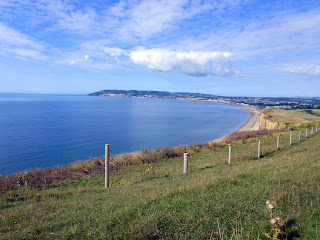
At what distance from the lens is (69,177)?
46.5 feet

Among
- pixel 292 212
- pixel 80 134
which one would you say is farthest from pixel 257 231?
pixel 80 134

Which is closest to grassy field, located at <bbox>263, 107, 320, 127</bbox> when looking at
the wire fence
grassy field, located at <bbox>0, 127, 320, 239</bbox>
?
the wire fence

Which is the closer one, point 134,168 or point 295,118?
point 134,168

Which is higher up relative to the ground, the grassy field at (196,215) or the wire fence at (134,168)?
the grassy field at (196,215)

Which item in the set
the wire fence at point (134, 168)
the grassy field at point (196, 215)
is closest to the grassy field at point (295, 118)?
the wire fence at point (134, 168)

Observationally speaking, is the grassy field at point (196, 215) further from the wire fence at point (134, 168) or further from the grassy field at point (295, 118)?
the grassy field at point (295, 118)

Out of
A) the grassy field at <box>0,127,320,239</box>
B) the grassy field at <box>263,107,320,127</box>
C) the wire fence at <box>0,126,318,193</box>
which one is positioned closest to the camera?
the grassy field at <box>0,127,320,239</box>

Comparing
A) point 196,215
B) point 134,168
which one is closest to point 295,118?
point 134,168

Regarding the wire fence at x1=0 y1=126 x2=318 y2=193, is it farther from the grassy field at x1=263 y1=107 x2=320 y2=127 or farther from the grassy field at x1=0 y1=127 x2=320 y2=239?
the grassy field at x1=263 y1=107 x2=320 y2=127

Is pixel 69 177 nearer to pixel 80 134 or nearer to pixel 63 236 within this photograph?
pixel 63 236

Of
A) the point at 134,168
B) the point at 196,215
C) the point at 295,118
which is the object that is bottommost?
the point at 134,168

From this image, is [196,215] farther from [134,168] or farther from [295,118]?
[295,118]

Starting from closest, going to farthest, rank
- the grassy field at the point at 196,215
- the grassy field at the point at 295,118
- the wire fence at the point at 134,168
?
the grassy field at the point at 196,215 < the wire fence at the point at 134,168 < the grassy field at the point at 295,118

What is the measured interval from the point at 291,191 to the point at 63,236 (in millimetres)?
4730
